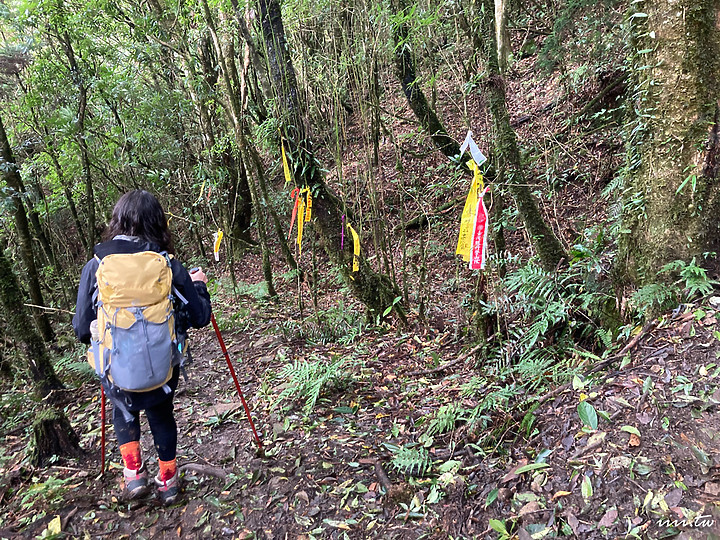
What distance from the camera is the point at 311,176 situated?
511cm

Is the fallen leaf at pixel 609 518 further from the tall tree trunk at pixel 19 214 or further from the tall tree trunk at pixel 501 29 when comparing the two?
the tall tree trunk at pixel 19 214

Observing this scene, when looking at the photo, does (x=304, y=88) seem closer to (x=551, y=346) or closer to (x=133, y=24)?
(x=551, y=346)

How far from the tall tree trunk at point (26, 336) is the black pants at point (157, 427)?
2.98 ft

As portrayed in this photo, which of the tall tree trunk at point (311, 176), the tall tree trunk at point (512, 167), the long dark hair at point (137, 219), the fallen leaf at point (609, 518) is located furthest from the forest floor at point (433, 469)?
the long dark hair at point (137, 219)

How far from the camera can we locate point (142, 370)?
2.41 meters

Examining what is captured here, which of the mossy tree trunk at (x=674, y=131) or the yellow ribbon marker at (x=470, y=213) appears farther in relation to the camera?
the yellow ribbon marker at (x=470, y=213)

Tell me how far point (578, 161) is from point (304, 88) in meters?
4.90

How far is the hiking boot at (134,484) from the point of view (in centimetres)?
273

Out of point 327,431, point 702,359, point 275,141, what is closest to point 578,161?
point 275,141

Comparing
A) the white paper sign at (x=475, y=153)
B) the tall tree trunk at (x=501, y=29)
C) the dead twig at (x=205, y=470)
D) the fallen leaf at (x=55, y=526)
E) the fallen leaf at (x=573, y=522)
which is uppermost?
the tall tree trunk at (x=501, y=29)

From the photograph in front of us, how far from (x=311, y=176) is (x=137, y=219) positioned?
9.10ft

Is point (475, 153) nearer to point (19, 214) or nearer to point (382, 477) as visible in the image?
point (382, 477)

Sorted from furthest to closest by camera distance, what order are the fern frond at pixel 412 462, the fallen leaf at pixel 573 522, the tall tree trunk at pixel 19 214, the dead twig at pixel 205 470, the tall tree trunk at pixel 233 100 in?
the tall tree trunk at pixel 19 214 < the tall tree trunk at pixel 233 100 < the dead twig at pixel 205 470 < the fern frond at pixel 412 462 < the fallen leaf at pixel 573 522

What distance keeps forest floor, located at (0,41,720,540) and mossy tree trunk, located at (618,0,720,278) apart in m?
0.46
